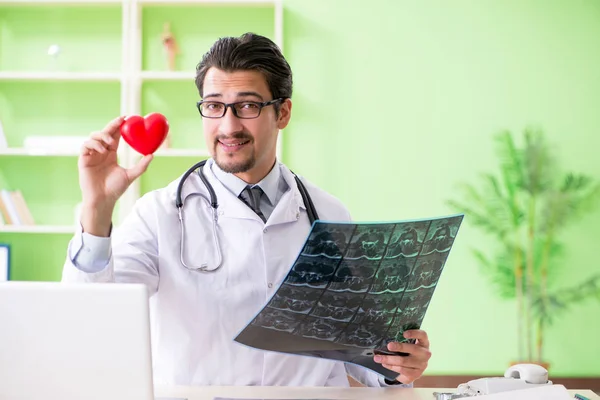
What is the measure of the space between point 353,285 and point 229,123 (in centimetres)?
67

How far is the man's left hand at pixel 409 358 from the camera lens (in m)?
1.38

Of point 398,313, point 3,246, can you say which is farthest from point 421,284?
point 3,246

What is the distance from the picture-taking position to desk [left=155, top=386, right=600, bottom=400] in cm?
139

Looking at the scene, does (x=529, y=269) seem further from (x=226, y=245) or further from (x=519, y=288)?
(x=226, y=245)

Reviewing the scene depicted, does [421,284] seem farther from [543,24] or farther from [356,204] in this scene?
[543,24]

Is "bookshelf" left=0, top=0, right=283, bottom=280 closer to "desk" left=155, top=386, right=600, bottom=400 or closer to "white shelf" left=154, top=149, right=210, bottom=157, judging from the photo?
"white shelf" left=154, top=149, right=210, bottom=157

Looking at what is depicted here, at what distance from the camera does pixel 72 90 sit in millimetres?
4195

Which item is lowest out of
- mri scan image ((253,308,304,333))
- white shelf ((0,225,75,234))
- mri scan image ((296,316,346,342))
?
mri scan image ((296,316,346,342))

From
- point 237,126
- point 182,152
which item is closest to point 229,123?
point 237,126

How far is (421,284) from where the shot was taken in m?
1.26

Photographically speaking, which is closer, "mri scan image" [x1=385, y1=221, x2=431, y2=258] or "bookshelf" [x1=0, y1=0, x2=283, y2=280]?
"mri scan image" [x1=385, y1=221, x2=431, y2=258]

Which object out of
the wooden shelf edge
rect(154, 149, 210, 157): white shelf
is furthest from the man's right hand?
the wooden shelf edge

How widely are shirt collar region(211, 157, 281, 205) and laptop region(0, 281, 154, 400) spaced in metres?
0.89

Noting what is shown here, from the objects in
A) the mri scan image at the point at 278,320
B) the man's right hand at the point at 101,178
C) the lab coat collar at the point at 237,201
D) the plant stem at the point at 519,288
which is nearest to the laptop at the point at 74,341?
the mri scan image at the point at 278,320
